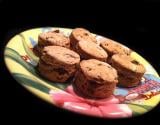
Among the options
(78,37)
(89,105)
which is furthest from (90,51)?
(89,105)

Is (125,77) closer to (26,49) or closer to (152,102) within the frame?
(152,102)

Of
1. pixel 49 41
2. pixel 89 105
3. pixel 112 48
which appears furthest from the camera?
pixel 112 48

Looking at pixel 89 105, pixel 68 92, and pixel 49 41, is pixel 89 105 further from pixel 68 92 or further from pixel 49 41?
pixel 49 41

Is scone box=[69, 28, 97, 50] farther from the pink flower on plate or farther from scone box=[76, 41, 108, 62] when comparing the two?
the pink flower on plate

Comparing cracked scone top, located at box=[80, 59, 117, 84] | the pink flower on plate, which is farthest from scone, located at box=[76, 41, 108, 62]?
the pink flower on plate

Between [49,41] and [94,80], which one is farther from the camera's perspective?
[49,41]
